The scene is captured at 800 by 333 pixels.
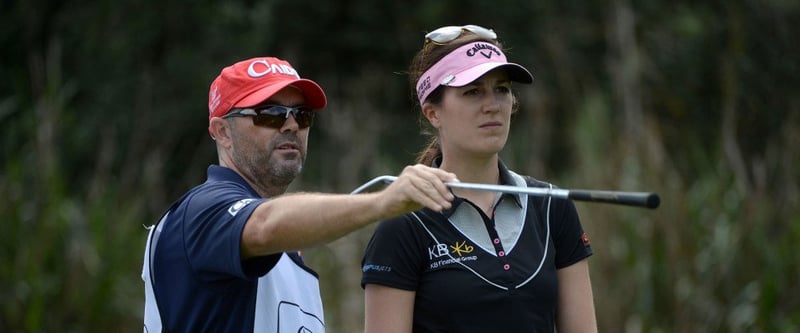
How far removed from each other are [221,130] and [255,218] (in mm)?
856

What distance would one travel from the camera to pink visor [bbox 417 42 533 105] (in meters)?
3.77

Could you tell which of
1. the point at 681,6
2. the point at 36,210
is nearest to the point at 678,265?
the point at 36,210

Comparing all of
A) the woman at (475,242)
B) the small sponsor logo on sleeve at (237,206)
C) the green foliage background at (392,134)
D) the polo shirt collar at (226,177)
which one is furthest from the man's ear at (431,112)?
the green foliage background at (392,134)

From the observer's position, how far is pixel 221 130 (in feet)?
13.1

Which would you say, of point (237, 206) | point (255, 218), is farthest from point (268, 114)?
point (255, 218)

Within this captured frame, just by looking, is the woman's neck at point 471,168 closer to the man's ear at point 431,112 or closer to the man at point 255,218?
the man's ear at point 431,112

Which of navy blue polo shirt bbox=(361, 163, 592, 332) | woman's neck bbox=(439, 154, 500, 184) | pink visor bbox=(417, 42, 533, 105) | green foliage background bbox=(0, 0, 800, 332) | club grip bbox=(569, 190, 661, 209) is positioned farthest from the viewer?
A: green foliage background bbox=(0, 0, 800, 332)

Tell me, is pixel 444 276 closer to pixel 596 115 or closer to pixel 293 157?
pixel 293 157

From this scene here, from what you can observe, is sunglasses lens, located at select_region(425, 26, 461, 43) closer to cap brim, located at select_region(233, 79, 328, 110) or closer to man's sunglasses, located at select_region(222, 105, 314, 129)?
A: cap brim, located at select_region(233, 79, 328, 110)

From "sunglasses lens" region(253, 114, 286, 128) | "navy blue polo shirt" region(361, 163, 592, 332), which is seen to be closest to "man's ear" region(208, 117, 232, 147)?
"sunglasses lens" region(253, 114, 286, 128)

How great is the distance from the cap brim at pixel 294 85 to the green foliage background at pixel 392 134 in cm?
383

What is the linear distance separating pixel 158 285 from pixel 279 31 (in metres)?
12.5

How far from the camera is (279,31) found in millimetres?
15820

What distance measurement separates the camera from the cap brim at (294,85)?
3854 mm
